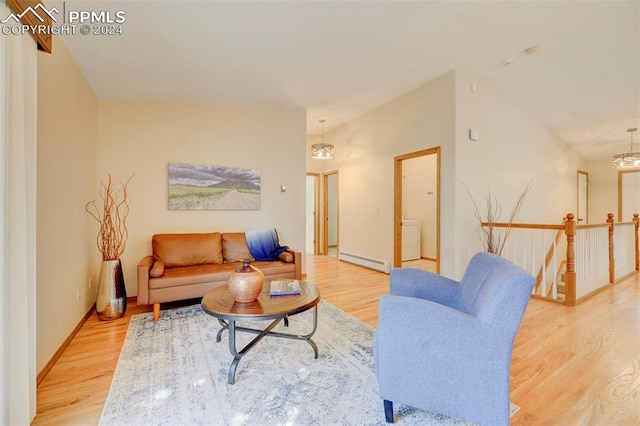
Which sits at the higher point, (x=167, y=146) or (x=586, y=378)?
(x=167, y=146)

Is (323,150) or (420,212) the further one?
(420,212)

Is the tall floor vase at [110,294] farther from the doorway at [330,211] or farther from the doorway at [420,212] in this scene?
the doorway at [420,212]

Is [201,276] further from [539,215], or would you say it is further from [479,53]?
[539,215]

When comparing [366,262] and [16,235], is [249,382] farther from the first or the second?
[366,262]

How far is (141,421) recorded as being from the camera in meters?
1.54

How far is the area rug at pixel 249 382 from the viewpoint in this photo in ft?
5.16

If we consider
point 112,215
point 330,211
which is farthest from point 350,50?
point 330,211

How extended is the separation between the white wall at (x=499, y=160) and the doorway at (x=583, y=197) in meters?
1.31

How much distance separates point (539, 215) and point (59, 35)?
6761mm

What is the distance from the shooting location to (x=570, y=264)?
11.2 ft

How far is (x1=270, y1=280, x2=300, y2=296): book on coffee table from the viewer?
2218 mm

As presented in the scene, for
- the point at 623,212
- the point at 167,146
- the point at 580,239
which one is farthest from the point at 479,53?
the point at 623,212

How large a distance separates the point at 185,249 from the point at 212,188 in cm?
94

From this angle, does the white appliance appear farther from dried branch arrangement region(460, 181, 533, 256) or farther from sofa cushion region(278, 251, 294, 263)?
sofa cushion region(278, 251, 294, 263)
